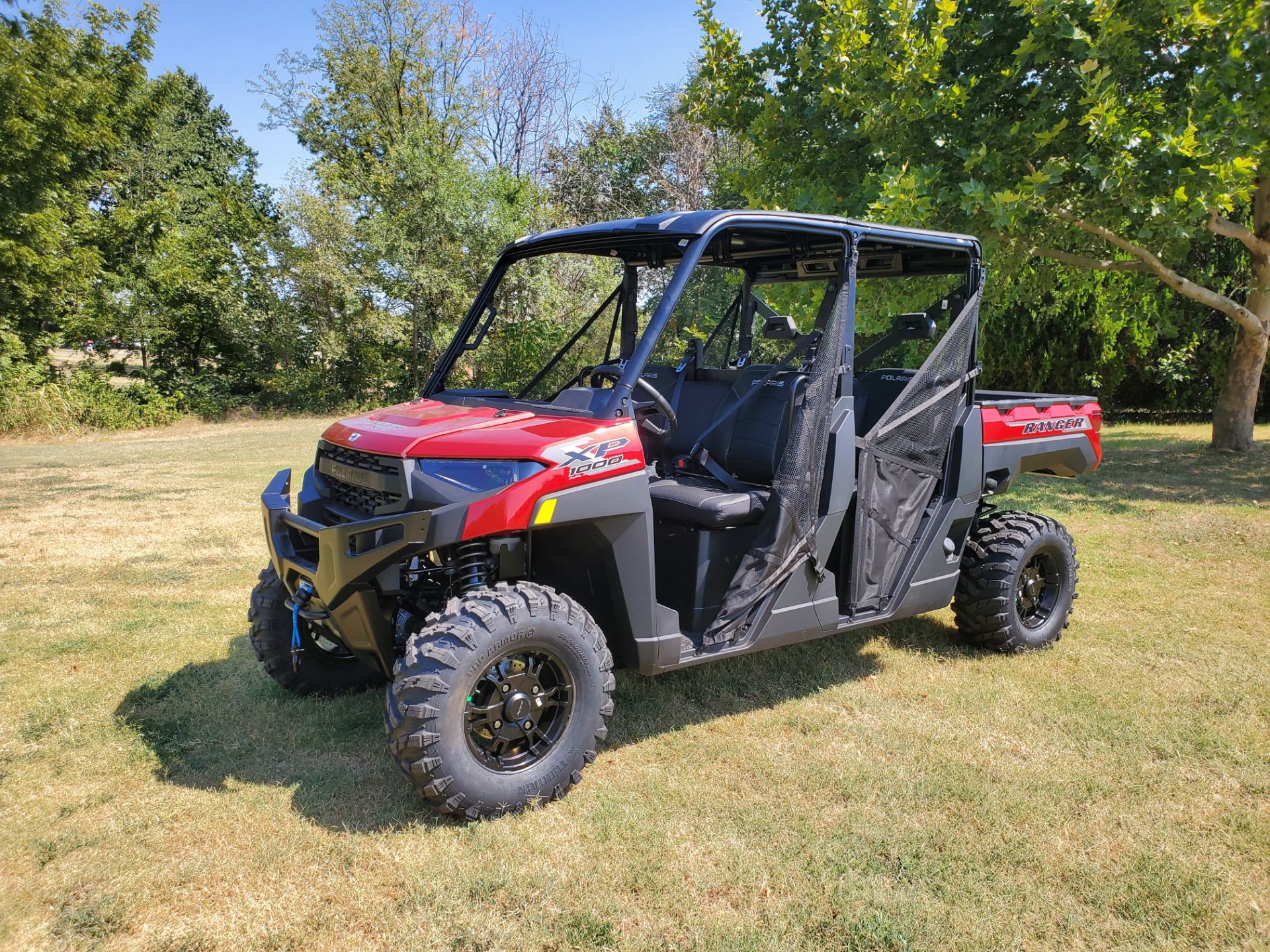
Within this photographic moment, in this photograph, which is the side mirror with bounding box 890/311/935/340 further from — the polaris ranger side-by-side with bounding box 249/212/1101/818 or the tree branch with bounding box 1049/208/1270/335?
the tree branch with bounding box 1049/208/1270/335

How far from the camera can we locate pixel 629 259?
4273 mm

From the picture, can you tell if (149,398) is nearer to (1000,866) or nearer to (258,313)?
(258,313)

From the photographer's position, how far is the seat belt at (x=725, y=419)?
403cm

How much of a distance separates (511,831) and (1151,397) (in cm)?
1721

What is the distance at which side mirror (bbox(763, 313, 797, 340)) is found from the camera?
Result: 159 inches

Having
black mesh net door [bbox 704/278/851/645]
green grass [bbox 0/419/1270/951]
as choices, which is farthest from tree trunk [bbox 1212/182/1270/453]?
black mesh net door [bbox 704/278/851/645]

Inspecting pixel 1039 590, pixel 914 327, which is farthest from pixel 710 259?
pixel 1039 590

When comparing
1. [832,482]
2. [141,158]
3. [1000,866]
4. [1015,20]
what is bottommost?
[1000,866]

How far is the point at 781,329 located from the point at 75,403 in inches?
664

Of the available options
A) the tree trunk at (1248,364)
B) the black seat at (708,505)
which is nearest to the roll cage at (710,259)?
the black seat at (708,505)

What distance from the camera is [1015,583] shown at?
184 inches

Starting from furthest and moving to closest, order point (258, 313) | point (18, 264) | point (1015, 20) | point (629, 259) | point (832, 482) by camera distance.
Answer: point (258, 313) < point (18, 264) < point (1015, 20) < point (629, 259) < point (832, 482)

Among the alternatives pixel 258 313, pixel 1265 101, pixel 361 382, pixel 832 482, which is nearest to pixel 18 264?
pixel 258 313

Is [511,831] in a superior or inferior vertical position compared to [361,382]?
inferior
